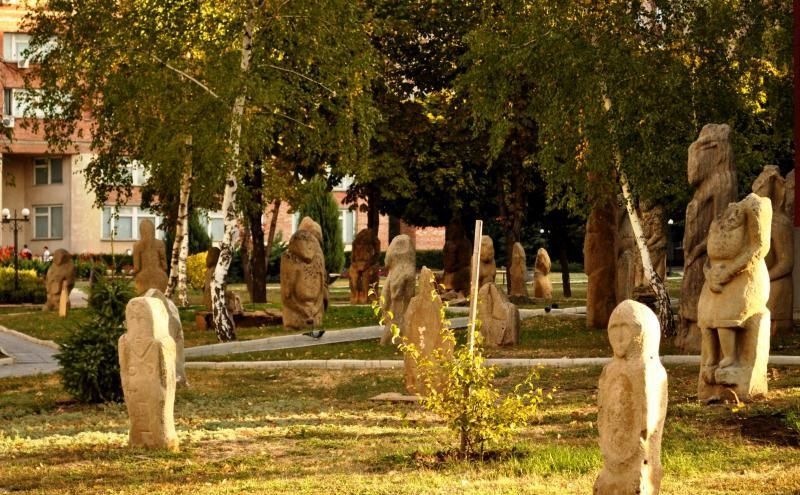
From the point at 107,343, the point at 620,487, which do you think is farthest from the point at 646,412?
the point at 107,343

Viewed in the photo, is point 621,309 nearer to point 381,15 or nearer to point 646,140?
point 646,140

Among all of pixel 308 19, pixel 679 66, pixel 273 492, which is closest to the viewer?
pixel 273 492

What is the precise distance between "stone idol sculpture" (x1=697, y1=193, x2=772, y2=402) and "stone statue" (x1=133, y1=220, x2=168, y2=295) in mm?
20361

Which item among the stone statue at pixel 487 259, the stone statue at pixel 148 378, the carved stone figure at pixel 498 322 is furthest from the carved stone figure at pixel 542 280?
the stone statue at pixel 148 378

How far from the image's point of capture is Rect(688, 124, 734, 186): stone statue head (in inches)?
776

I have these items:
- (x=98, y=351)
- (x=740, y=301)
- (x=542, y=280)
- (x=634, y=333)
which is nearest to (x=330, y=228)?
(x=542, y=280)

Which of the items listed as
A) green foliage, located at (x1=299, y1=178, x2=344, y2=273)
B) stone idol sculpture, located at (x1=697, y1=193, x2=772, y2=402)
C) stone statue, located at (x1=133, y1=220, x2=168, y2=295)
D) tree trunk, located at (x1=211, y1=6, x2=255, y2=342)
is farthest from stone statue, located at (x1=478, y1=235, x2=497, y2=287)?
green foliage, located at (x1=299, y1=178, x2=344, y2=273)

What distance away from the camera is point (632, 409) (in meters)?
9.53

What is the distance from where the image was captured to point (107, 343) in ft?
54.9

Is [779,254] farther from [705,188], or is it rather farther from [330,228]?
[330,228]

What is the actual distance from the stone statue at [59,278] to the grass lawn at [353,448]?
18.5 m

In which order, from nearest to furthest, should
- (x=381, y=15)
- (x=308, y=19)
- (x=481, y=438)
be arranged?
(x=481, y=438)
(x=308, y=19)
(x=381, y=15)

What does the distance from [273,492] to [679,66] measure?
1376 centimetres

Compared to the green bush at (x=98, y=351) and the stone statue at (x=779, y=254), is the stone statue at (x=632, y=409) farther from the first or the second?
the stone statue at (x=779, y=254)
